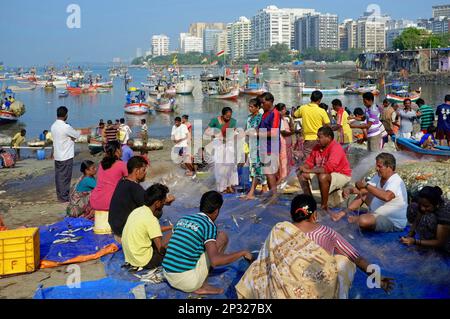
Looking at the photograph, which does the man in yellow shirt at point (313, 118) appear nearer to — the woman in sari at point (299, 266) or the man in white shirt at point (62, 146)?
the man in white shirt at point (62, 146)

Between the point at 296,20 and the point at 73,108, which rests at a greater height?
the point at 296,20

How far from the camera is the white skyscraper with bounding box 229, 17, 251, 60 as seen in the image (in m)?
191

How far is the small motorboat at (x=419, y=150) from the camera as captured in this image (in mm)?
9688

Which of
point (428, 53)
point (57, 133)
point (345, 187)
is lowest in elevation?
point (345, 187)

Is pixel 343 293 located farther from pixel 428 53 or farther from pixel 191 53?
pixel 191 53

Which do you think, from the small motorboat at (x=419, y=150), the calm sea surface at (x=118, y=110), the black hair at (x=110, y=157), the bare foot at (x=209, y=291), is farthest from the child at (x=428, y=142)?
the calm sea surface at (x=118, y=110)

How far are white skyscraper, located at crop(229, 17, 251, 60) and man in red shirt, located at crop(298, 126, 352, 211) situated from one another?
187152mm

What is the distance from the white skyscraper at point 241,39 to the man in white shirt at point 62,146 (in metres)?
185

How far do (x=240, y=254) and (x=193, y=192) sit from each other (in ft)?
14.1

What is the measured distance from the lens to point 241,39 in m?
192

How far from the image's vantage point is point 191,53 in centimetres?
19575

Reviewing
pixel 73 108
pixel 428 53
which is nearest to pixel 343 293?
pixel 73 108

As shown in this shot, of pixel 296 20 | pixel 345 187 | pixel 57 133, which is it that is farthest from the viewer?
pixel 296 20

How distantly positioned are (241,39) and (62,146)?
189054 mm
